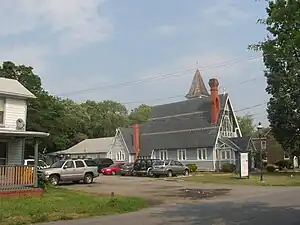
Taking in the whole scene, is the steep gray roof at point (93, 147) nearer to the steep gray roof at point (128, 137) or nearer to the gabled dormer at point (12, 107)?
the steep gray roof at point (128, 137)

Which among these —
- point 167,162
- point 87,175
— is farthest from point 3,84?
point 167,162

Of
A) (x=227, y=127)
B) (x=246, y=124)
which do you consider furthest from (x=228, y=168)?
(x=246, y=124)

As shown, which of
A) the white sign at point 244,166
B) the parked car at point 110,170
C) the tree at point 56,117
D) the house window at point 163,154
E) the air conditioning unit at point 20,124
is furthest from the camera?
the house window at point 163,154

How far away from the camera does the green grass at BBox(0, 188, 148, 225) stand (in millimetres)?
15077

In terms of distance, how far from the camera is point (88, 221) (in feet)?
47.3

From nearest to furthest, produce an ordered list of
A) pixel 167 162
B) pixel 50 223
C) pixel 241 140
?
pixel 50 223
pixel 167 162
pixel 241 140

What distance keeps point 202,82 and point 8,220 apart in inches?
2927

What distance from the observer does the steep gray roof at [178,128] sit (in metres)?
60.8

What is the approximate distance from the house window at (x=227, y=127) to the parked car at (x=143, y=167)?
17437mm

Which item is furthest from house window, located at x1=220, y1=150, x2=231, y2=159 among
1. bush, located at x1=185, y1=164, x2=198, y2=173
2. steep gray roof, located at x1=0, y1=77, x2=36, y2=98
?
steep gray roof, located at x1=0, y1=77, x2=36, y2=98

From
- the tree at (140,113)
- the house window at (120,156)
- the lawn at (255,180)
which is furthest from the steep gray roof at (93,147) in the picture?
the tree at (140,113)

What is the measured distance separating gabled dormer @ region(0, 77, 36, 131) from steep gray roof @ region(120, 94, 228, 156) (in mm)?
31988

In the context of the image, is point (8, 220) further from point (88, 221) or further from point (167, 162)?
point (167, 162)

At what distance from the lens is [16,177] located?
22.1 metres
